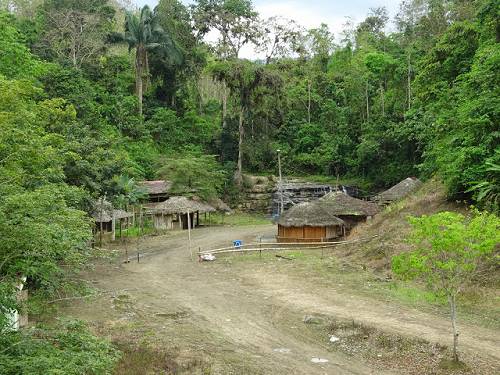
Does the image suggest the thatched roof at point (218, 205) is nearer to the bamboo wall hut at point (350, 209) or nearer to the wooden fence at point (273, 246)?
the bamboo wall hut at point (350, 209)

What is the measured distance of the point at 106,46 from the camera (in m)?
49.8

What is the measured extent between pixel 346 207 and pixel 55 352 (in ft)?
90.9

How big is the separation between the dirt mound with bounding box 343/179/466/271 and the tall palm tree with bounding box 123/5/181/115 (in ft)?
98.1

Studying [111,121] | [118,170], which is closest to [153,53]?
[111,121]

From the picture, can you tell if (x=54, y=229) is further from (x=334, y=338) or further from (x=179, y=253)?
(x=179, y=253)

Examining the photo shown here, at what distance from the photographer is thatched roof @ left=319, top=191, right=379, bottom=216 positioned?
3275 cm

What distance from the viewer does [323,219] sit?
30641mm

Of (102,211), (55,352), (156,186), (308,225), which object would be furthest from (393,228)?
(156,186)

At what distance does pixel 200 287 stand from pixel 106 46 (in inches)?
1449

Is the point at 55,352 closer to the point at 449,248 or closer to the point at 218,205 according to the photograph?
the point at 449,248

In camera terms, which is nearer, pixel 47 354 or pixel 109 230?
pixel 47 354

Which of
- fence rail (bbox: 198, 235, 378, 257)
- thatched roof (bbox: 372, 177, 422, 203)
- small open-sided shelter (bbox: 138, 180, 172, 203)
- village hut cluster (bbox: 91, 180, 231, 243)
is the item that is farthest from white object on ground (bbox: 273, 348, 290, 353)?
small open-sided shelter (bbox: 138, 180, 172, 203)

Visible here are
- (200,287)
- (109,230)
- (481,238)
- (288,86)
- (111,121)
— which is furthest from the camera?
(288,86)

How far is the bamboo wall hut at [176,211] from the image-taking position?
36.8 metres
